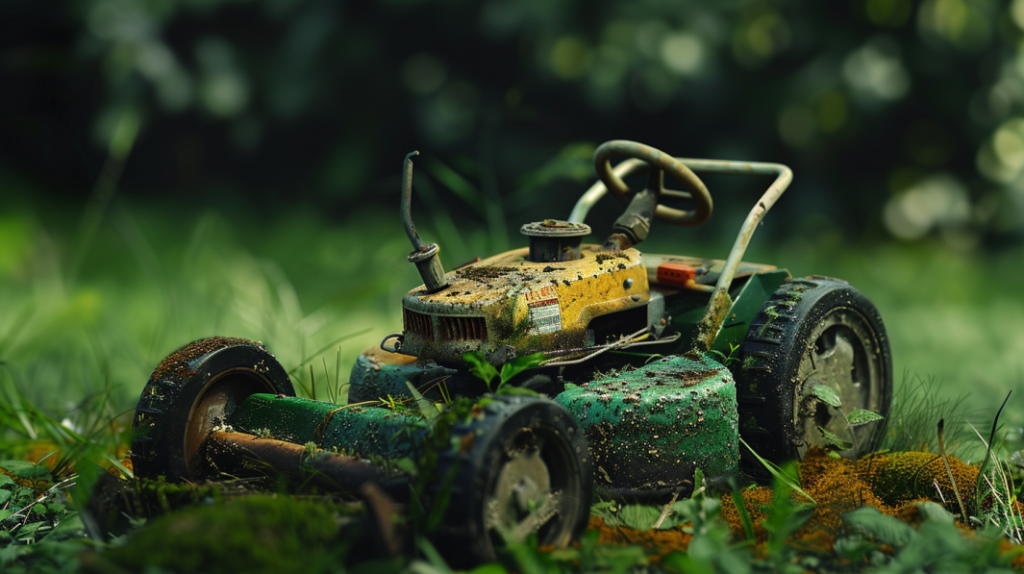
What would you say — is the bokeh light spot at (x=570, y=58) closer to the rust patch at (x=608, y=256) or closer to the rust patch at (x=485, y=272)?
the rust patch at (x=608, y=256)

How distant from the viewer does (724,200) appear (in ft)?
22.3

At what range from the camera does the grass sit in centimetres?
377

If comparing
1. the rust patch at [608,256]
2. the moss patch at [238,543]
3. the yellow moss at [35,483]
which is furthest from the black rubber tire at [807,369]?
the yellow moss at [35,483]

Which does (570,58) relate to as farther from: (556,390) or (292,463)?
(292,463)

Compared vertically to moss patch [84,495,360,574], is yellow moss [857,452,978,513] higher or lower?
lower

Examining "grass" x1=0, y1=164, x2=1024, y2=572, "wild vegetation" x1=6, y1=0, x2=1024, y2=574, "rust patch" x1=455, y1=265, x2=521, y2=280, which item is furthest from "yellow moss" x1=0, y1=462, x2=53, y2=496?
"rust patch" x1=455, y1=265, x2=521, y2=280

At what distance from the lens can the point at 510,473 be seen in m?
2.28

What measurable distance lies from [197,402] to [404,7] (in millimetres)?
4503

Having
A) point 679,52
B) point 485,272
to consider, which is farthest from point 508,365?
point 679,52

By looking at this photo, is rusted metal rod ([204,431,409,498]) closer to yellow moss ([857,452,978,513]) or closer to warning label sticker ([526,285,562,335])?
warning label sticker ([526,285,562,335])

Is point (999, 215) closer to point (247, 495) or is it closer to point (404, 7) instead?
point (404, 7)

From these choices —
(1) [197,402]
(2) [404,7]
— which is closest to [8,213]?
(2) [404,7]

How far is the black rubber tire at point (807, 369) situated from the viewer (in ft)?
10.2

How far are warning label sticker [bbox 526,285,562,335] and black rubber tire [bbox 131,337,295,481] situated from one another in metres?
0.96
